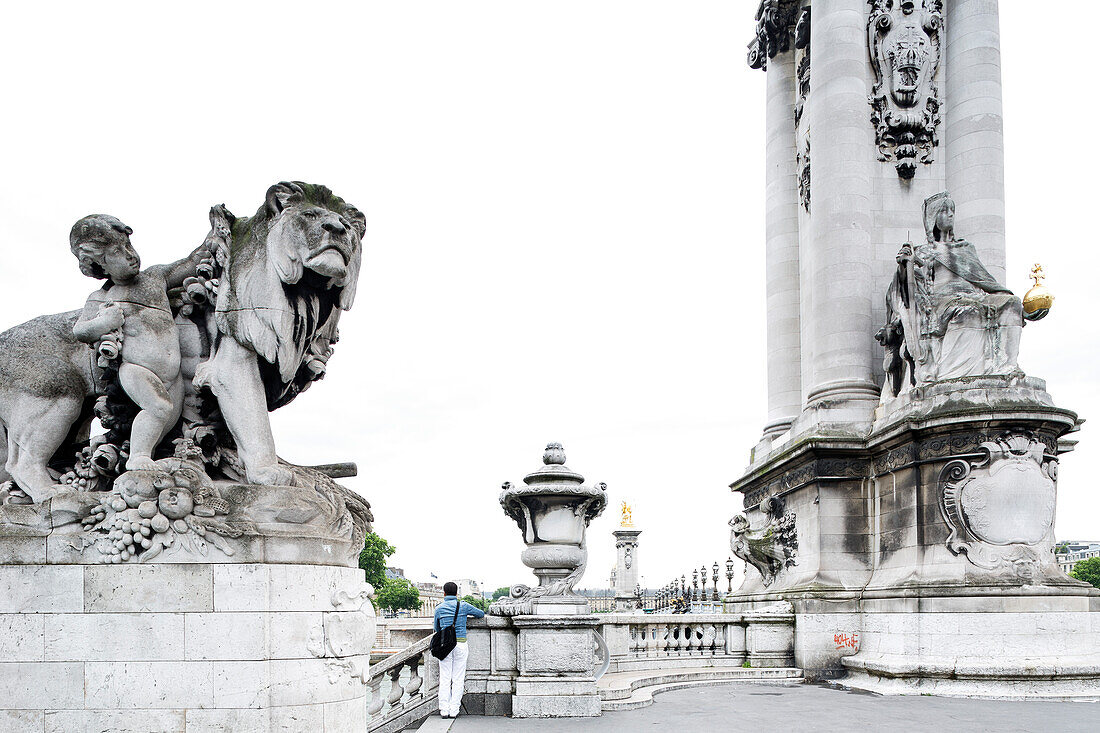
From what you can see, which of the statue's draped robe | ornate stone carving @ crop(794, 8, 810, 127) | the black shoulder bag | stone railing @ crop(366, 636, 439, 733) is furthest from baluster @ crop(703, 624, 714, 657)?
ornate stone carving @ crop(794, 8, 810, 127)

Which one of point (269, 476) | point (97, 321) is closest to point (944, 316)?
point (269, 476)

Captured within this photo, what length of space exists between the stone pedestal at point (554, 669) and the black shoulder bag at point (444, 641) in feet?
2.76

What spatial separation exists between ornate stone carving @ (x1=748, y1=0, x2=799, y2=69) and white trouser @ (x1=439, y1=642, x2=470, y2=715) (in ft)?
60.7

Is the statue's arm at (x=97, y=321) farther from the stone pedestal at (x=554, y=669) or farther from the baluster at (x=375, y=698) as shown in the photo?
the stone pedestal at (x=554, y=669)

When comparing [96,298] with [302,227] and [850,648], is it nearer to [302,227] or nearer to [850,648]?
[302,227]

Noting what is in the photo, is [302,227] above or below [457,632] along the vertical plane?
above

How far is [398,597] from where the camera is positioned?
97.8m

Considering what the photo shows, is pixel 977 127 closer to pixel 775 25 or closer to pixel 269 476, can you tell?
pixel 775 25

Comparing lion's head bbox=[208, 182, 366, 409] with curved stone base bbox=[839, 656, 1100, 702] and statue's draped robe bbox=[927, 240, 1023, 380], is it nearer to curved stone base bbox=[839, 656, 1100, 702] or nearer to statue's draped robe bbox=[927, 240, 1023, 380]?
curved stone base bbox=[839, 656, 1100, 702]

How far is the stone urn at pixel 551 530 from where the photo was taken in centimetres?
1122

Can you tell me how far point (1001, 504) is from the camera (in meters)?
14.2

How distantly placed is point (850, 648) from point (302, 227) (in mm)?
12858

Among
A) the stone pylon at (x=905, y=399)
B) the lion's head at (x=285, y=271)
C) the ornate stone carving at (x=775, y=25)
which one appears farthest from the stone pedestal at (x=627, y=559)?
the lion's head at (x=285, y=271)

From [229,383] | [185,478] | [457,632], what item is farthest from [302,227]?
[457,632]
